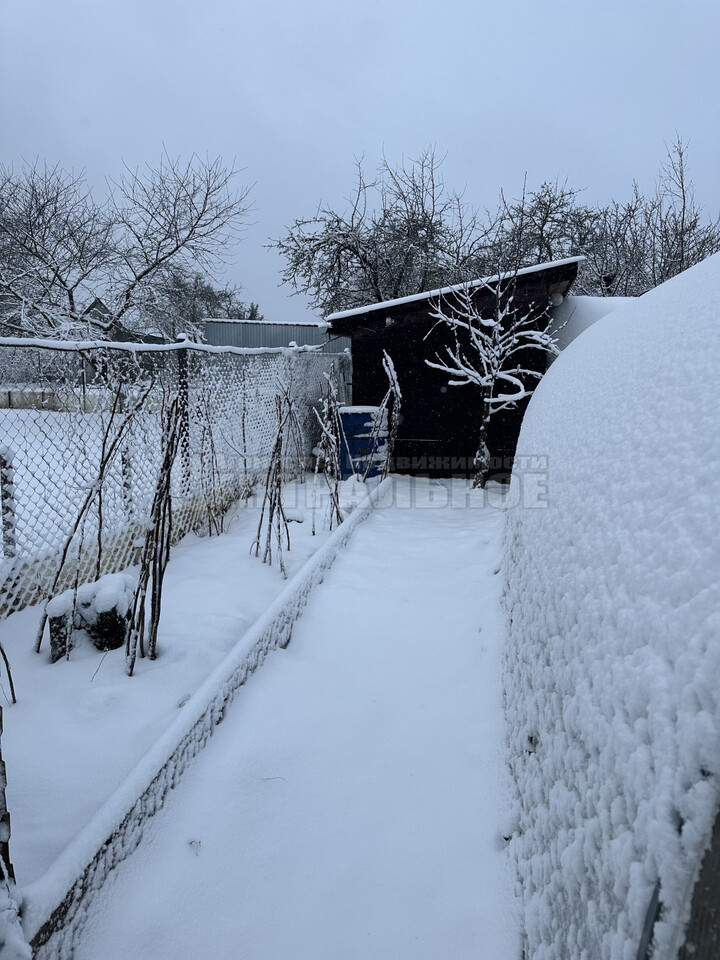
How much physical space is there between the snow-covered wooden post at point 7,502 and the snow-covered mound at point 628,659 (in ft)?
8.05

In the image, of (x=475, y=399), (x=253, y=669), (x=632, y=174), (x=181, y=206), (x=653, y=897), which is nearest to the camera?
(x=653, y=897)

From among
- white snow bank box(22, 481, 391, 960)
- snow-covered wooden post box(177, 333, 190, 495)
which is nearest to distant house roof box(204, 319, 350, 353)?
snow-covered wooden post box(177, 333, 190, 495)

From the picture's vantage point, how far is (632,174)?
16.2 metres

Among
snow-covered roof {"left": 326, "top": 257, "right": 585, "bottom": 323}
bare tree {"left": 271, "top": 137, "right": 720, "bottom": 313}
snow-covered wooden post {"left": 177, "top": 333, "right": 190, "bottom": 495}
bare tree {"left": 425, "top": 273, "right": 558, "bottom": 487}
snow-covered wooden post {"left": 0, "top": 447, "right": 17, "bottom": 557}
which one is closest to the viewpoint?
snow-covered wooden post {"left": 0, "top": 447, "right": 17, "bottom": 557}

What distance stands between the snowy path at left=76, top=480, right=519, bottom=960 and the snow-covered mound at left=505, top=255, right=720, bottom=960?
9.9 inches

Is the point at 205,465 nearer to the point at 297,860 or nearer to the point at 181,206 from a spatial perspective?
the point at 297,860

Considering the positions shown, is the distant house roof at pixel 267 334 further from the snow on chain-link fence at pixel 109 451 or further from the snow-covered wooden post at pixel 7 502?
the snow-covered wooden post at pixel 7 502

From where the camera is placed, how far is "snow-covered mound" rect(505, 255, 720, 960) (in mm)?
622

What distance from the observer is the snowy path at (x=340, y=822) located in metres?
1.32

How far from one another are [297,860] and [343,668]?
101 centimetres

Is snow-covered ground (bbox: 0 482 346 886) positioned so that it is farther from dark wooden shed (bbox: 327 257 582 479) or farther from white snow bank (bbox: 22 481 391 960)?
dark wooden shed (bbox: 327 257 582 479)

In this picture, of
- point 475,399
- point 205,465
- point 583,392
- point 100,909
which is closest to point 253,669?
point 100,909

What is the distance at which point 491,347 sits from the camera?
666 centimetres

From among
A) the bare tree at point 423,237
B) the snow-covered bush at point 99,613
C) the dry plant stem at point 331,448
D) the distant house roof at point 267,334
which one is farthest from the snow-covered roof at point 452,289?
the distant house roof at point 267,334
